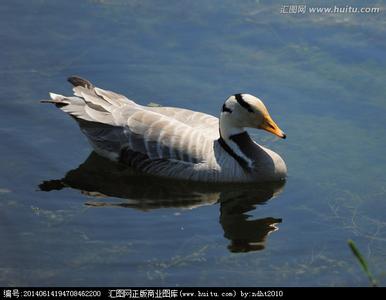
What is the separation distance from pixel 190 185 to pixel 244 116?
3.95 ft

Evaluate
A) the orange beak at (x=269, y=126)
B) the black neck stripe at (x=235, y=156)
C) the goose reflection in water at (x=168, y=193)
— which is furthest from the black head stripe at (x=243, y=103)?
the goose reflection in water at (x=168, y=193)

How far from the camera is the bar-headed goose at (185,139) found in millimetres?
11703

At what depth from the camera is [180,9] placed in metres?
15.7

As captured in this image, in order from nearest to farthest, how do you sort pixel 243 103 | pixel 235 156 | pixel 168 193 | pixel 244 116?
pixel 168 193 < pixel 243 103 < pixel 244 116 < pixel 235 156

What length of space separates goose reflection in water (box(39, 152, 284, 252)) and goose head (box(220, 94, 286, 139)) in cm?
78

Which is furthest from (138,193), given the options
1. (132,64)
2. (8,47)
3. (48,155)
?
(8,47)

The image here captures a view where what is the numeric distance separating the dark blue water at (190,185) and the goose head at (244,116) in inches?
30.4

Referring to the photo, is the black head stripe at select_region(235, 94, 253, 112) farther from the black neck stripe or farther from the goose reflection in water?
the goose reflection in water

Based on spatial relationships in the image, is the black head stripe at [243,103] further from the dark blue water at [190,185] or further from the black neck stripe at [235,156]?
the dark blue water at [190,185]

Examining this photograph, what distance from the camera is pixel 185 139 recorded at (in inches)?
460

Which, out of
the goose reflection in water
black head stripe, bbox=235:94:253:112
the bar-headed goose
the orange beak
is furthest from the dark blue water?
black head stripe, bbox=235:94:253:112

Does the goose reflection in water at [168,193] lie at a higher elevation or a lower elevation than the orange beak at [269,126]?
lower

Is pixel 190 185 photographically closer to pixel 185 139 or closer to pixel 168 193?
pixel 168 193

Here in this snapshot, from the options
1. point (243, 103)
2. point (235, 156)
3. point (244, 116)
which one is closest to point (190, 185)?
point (235, 156)
